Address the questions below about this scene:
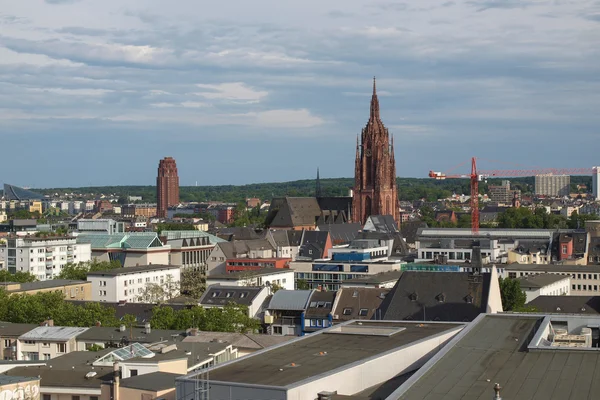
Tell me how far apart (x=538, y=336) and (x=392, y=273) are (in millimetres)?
68581

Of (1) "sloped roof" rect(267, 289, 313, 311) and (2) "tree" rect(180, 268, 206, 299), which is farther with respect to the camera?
(2) "tree" rect(180, 268, 206, 299)

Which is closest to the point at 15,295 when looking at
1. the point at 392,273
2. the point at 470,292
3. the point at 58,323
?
the point at 58,323

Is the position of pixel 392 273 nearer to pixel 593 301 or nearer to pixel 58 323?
pixel 593 301

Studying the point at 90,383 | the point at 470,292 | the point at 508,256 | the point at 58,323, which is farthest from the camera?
the point at 508,256

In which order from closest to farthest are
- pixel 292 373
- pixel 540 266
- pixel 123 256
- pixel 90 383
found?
pixel 292 373
pixel 90 383
pixel 540 266
pixel 123 256

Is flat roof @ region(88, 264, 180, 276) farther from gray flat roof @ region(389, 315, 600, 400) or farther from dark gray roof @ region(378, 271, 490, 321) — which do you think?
gray flat roof @ region(389, 315, 600, 400)

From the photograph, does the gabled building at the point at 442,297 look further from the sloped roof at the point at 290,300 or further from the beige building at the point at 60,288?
the beige building at the point at 60,288

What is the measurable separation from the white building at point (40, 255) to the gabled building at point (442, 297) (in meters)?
80.0

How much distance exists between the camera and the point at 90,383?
47.2 m

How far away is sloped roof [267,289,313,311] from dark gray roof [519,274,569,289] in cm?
2398

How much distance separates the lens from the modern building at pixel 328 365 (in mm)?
32312

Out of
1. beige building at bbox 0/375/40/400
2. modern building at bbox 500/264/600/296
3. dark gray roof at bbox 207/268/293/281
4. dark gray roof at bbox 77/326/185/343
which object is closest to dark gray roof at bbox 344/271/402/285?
dark gray roof at bbox 207/268/293/281

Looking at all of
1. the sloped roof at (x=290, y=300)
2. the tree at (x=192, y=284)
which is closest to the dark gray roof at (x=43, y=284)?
the tree at (x=192, y=284)

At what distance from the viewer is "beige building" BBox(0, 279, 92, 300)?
10528 centimetres
